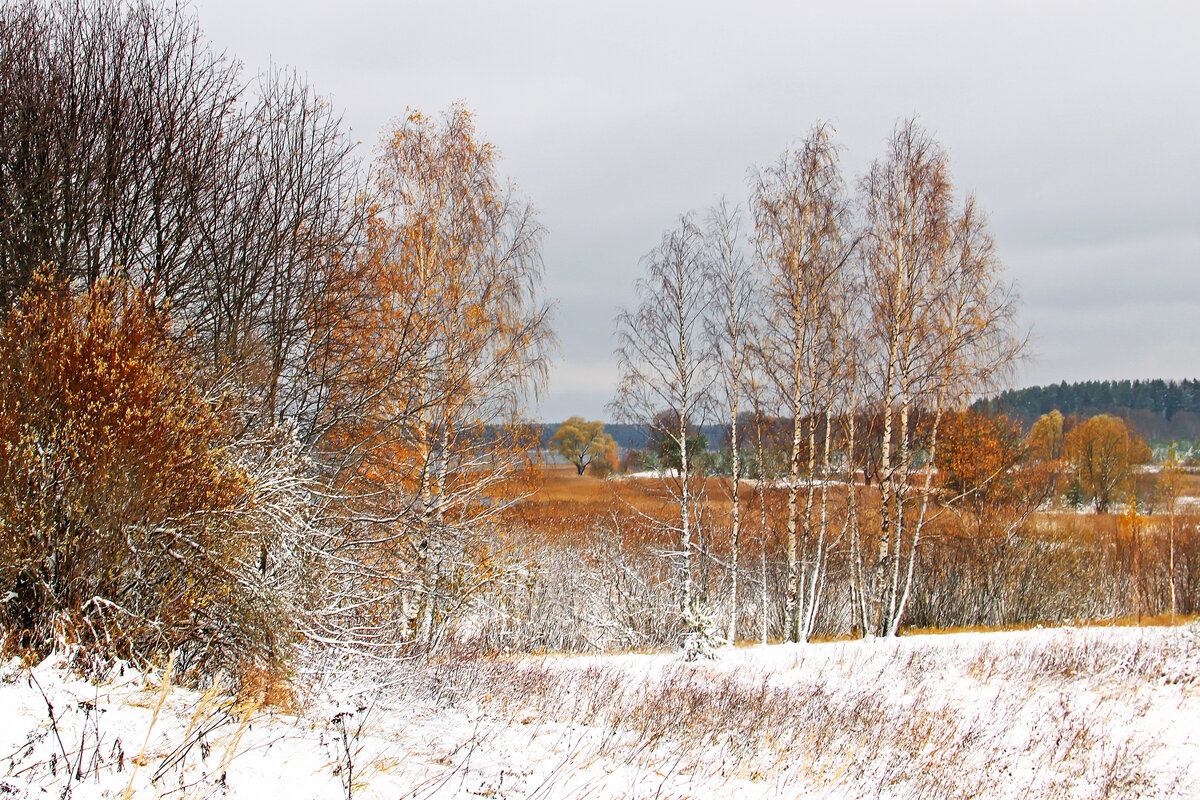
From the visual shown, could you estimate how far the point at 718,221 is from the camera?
15.3 meters

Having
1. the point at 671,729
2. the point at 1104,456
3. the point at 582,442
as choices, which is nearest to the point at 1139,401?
the point at 1104,456

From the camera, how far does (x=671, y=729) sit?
6.86 metres

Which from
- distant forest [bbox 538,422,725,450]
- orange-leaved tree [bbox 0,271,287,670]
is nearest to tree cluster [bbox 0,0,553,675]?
orange-leaved tree [bbox 0,271,287,670]

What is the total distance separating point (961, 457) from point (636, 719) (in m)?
19.1

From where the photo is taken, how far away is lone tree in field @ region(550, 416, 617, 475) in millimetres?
61844

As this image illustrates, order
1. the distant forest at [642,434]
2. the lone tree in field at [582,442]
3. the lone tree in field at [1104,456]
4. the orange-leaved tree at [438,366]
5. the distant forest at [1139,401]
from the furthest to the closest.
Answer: the distant forest at [1139,401] < the lone tree in field at [582,442] < the lone tree in field at [1104,456] < the distant forest at [642,434] < the orange-leaved tree at [438,366]

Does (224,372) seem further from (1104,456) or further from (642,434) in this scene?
(1104,456)

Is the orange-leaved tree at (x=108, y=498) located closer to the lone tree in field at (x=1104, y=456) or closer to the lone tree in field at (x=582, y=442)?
the lone tree in field at (x=1104, y=456)

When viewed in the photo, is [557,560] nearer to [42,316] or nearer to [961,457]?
[961,457]

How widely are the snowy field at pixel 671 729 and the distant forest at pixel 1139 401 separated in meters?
112

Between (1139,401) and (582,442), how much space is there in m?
97.2

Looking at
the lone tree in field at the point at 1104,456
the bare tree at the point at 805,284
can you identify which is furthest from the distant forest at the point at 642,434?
the lone tree in field at the point at 1104,456

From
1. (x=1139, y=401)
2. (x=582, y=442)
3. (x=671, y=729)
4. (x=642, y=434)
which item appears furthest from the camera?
(x=1139, y=401)

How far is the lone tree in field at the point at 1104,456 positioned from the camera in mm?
40906
